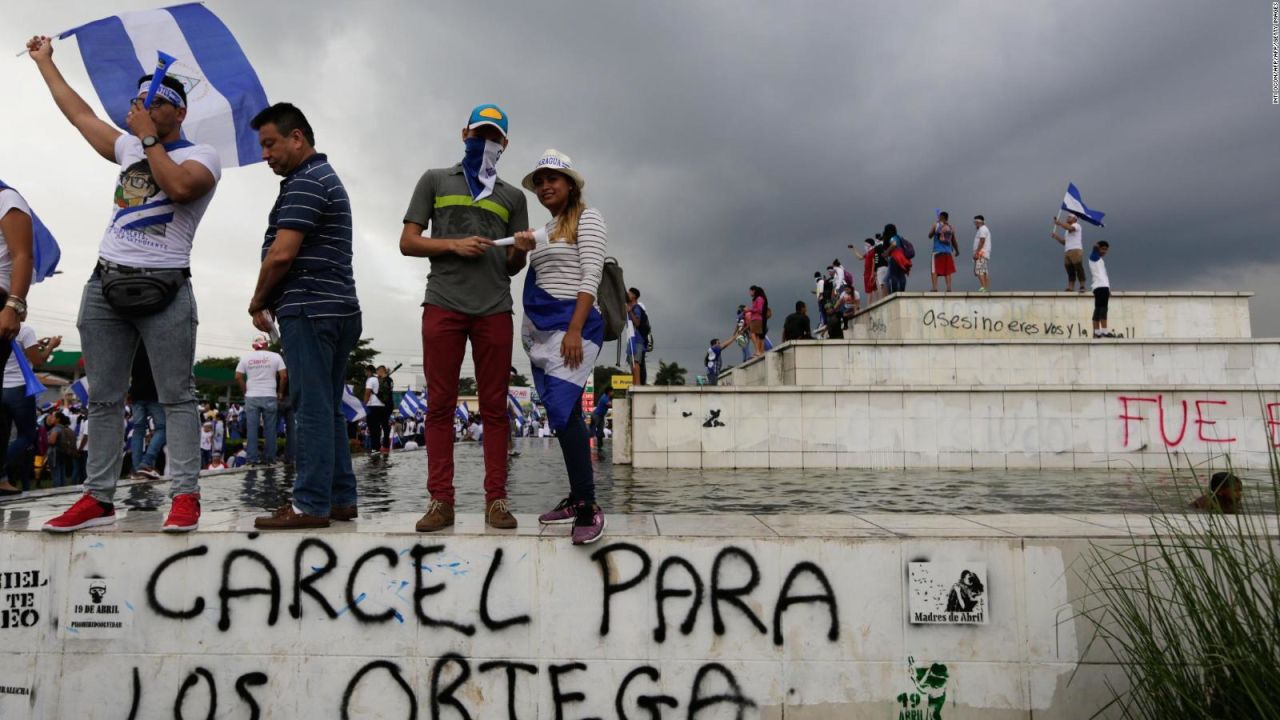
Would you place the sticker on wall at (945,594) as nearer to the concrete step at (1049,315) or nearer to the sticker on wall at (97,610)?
the sticker on wall at (97,610)

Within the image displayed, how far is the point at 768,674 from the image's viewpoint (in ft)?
11.0

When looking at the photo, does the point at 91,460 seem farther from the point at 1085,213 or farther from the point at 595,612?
the point at 1085,213

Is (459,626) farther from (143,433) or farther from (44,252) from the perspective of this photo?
(143,433)

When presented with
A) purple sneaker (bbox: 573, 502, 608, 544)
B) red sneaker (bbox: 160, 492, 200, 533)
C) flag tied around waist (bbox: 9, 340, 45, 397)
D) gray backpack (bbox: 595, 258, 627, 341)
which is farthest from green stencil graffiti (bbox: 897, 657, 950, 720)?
flag tied around waist (bbox: 9, 340, 45, 397)

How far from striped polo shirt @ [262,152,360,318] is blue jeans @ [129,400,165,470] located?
5.10m

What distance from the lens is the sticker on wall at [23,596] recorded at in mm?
3385

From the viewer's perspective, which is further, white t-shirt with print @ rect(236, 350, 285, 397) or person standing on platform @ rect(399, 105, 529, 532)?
white t-shirt with print @ rect(236, 350, 285, 397)

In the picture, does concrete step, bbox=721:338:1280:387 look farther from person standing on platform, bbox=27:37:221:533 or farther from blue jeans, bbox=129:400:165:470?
person standing on platform, bbox=27:37:221:533

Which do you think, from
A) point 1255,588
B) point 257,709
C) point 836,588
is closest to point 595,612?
point 836,588

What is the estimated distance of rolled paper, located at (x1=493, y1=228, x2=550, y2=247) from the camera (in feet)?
11.9

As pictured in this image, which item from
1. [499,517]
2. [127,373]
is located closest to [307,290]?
[127,373]

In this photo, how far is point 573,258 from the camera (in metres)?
3.65

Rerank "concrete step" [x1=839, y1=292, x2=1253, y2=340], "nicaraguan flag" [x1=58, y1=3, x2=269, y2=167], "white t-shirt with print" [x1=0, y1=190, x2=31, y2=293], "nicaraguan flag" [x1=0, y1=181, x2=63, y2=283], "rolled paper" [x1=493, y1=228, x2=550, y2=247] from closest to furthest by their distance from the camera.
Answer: "rolled paper" [x1=493, y1=228, x2=550, y2=247]
"white t-shirt with print" [x1=0, y1=190, x2=31, y2=293]
"nicaraguan flag" [x1=58, y1=3, x2=269, y2=167]
"nicaraguan flag" [x1=0, y1=181, x2=63, y2=283]
"concrete step" [x1=839, y1=292, x2=1253, y2=340]

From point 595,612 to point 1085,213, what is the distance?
16291mm
